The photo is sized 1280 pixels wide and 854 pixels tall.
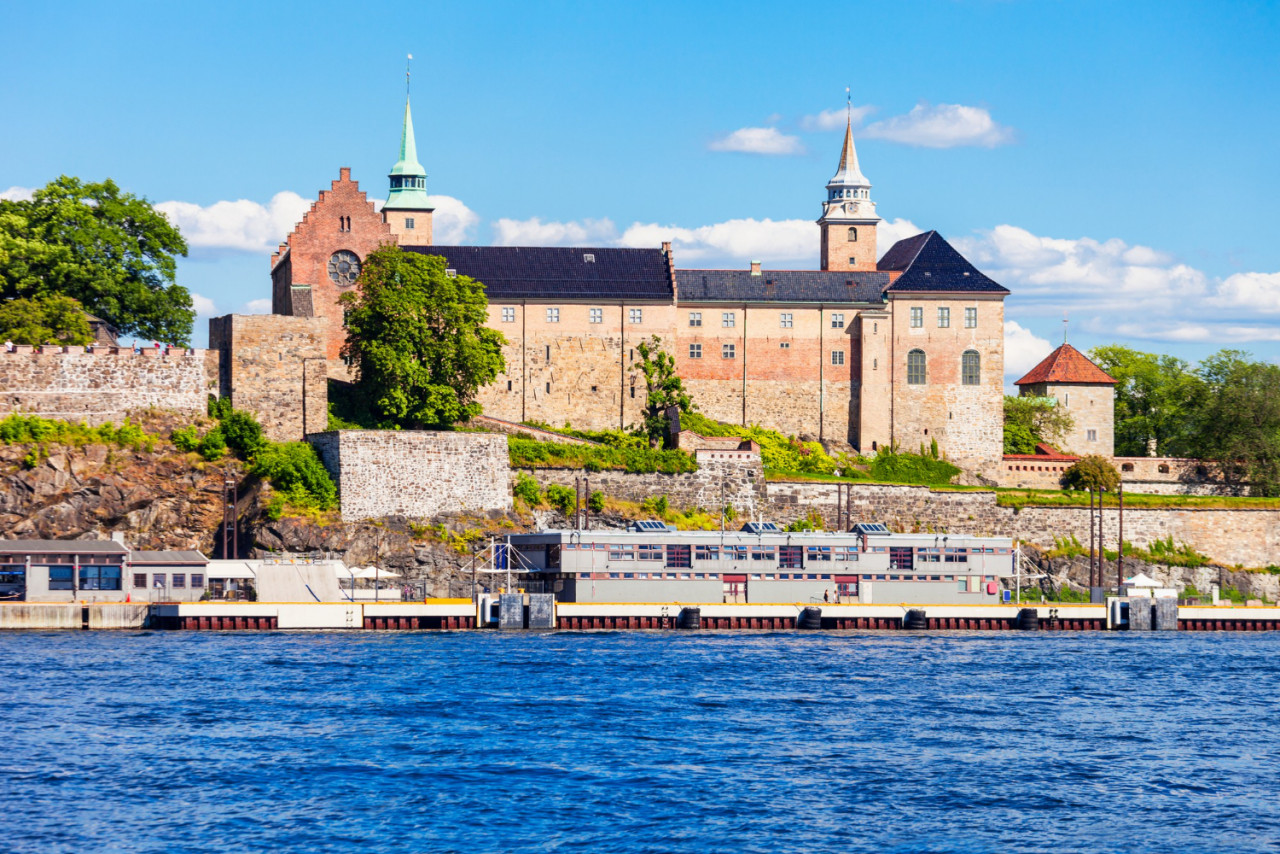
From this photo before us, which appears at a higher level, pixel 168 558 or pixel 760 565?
pixel 168 558

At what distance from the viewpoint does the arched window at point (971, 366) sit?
332 feet

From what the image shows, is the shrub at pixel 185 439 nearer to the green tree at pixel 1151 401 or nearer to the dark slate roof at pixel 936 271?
the dark slate roof at pixel 936 271

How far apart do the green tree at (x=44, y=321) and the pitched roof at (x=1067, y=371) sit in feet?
198

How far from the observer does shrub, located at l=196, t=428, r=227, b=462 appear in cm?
7744

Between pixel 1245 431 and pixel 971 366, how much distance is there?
17517mm

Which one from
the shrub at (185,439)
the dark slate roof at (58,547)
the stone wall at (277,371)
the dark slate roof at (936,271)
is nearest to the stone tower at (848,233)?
the dark slate roof at (936,271)

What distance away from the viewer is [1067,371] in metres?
110

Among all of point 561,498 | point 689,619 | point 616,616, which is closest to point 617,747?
point 616,616

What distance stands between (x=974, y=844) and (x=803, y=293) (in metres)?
72.0

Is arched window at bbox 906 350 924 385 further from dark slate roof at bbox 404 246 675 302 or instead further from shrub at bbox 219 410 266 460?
shrub at bbox 219 410 266 460

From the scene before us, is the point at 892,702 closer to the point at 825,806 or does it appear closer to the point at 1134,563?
the point at 825,806

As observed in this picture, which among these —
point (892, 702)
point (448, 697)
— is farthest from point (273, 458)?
point (892, 702)

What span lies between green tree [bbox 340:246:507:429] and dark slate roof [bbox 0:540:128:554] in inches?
732

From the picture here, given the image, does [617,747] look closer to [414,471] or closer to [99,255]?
[414,471]
